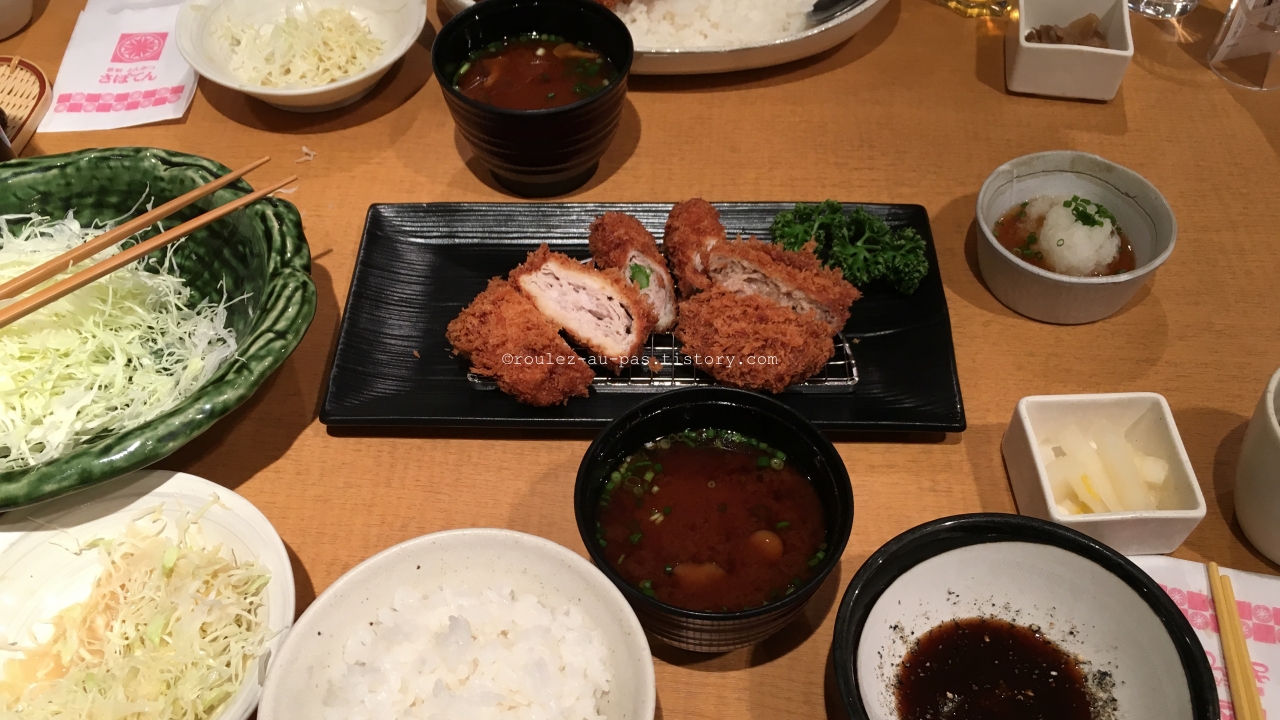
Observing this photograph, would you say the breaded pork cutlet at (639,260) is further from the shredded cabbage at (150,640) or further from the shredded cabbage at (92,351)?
the shredded cabbage at (150,640)

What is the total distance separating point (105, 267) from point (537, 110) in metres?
1.26

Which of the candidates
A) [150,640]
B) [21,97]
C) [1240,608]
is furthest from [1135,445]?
[21,97]

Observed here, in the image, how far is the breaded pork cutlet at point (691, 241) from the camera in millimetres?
2412

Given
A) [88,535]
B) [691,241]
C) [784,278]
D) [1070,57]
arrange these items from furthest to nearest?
[1070,57]
[691,241]
[784,278]
[88,535]

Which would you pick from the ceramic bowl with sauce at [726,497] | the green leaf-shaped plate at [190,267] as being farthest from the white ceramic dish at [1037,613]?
the green leaf-shaped plate at [190,267]

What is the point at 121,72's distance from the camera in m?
3.28

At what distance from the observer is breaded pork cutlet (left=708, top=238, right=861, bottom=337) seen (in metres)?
2.29

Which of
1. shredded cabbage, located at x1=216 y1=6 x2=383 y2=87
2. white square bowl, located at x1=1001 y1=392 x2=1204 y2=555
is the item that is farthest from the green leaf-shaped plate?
white square bowl, located at x1=1001 y1=392 x2=1204 y2=555

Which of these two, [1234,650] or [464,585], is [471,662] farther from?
[1234,650]

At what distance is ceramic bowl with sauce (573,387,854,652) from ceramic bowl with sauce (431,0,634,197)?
3.66ft

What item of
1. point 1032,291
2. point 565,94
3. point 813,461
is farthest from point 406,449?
point 1032,291

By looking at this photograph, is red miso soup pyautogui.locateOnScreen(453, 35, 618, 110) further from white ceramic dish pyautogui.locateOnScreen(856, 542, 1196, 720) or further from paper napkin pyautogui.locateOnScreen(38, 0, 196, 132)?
white ceramic dish pyautogui.locateOnScreen(856, 542, 1196, 720)

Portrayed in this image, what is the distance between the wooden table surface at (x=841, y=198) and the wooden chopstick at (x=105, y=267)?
48cm

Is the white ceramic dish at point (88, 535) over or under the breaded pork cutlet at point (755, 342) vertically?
under
